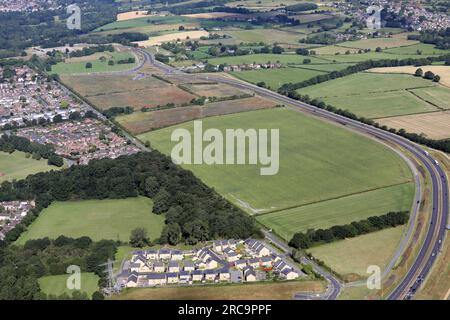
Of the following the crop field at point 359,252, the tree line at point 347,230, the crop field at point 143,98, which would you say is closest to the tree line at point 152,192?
the tree line at point 347,230

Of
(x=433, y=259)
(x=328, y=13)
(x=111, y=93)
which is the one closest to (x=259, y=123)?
(x=111, y=93)

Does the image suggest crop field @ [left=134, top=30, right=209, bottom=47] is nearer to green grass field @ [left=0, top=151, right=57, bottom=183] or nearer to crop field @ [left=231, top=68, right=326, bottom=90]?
crop field @ [left=231, top=68, right=326, bottom=90]

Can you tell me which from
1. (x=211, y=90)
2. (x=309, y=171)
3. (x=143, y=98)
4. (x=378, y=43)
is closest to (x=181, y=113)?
(x=143, y=98)

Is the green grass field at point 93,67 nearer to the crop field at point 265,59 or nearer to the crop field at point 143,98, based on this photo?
the crop field at point 265,59

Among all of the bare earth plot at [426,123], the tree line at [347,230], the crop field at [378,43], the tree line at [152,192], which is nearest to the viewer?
the tree line at [347,230]

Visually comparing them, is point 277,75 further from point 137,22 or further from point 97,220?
point 137,22

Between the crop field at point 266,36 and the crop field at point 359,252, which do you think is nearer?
the crop field at point 359,252
